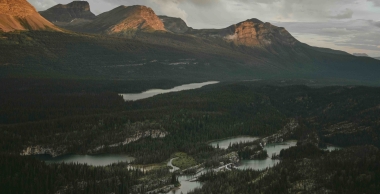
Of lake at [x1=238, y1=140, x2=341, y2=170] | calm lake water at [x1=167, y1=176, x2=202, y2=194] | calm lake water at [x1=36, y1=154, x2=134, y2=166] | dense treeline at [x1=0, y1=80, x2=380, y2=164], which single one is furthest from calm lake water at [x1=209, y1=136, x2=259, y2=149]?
calm lake water at [x1=167, y1=176, x2=202, y2=194]

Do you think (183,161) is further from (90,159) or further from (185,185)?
(90,159)

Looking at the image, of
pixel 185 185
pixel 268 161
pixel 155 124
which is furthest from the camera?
pixel 155 124


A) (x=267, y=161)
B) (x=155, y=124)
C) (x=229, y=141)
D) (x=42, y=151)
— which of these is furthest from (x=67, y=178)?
(x=229, y=141)

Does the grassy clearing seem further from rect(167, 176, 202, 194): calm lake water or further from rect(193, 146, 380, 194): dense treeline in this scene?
rect(193, 146, 380, 194): dense treeline

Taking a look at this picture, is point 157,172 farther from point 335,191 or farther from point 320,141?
point 320,141

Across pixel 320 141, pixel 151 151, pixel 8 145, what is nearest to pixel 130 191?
pixel 151 151
